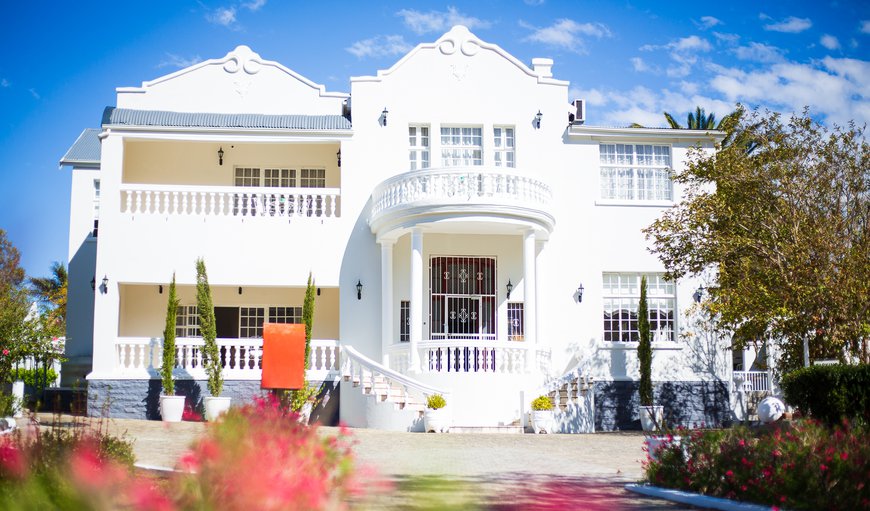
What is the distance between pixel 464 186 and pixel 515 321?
160 inches

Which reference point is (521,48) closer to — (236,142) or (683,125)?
(236,142)

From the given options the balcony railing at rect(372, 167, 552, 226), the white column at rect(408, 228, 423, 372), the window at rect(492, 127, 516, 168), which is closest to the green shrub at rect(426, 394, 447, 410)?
the white column at rect(408, 228, 423, 372)

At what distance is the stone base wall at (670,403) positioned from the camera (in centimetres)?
2159

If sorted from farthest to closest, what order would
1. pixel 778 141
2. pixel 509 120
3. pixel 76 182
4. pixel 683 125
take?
1. pixel 683 125
2. pixel 76 182
3. pixel 509 120
4. pixel 778 141

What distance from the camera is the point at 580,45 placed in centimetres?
1977

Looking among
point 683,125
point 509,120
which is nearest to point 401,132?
point 509,120

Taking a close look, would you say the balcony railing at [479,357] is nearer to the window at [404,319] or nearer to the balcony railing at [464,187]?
the window at [404,319]

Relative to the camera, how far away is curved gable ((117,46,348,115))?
23.1 m

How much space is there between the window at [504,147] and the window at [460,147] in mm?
422

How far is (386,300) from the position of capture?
21250 mm

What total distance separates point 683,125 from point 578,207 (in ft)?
70.3

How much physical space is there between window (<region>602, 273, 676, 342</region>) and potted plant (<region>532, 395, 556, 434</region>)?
4305 mm

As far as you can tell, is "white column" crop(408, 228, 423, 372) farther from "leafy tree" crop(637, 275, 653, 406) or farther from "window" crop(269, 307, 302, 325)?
"leafy tree" crop(637, 275, 653, 406)

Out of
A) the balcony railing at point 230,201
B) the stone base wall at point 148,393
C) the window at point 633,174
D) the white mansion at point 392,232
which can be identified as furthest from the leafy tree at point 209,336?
the window at point 633,174
